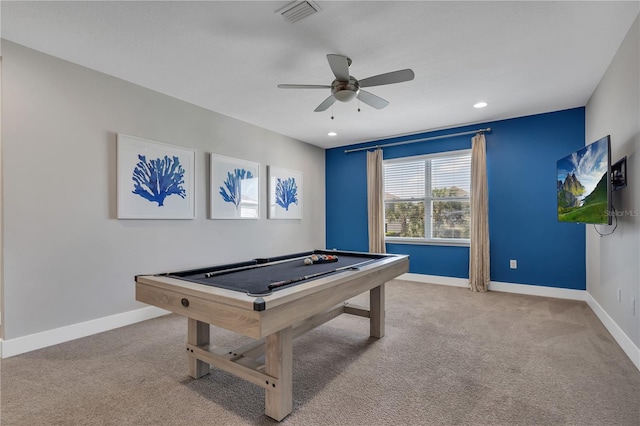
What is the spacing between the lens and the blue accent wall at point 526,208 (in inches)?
158

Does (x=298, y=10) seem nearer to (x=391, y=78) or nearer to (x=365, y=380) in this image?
(x=391, y=78)

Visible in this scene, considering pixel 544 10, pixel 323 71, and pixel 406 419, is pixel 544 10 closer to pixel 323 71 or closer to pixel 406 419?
pixel 323 71

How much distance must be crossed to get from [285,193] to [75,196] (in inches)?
113

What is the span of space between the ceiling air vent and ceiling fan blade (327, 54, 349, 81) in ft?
0.94

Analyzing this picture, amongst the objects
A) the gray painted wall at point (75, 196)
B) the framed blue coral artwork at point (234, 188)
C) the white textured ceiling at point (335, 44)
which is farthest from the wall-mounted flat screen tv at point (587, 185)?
the gray painted wall at point (75, 196)

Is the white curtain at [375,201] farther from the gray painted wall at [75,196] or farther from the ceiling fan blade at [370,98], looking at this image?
the gray painted wall at [75,196]

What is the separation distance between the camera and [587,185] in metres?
2.73

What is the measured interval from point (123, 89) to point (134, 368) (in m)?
2.58

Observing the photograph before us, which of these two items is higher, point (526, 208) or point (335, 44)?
point (335, 44)

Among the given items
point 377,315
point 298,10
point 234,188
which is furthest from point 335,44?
→ point 234,188

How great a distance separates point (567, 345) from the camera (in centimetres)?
257

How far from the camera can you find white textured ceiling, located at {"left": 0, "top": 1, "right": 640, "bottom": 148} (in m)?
2.06

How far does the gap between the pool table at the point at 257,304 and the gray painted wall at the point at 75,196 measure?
1.35m

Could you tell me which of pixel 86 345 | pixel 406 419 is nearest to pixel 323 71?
pixel 406 419
